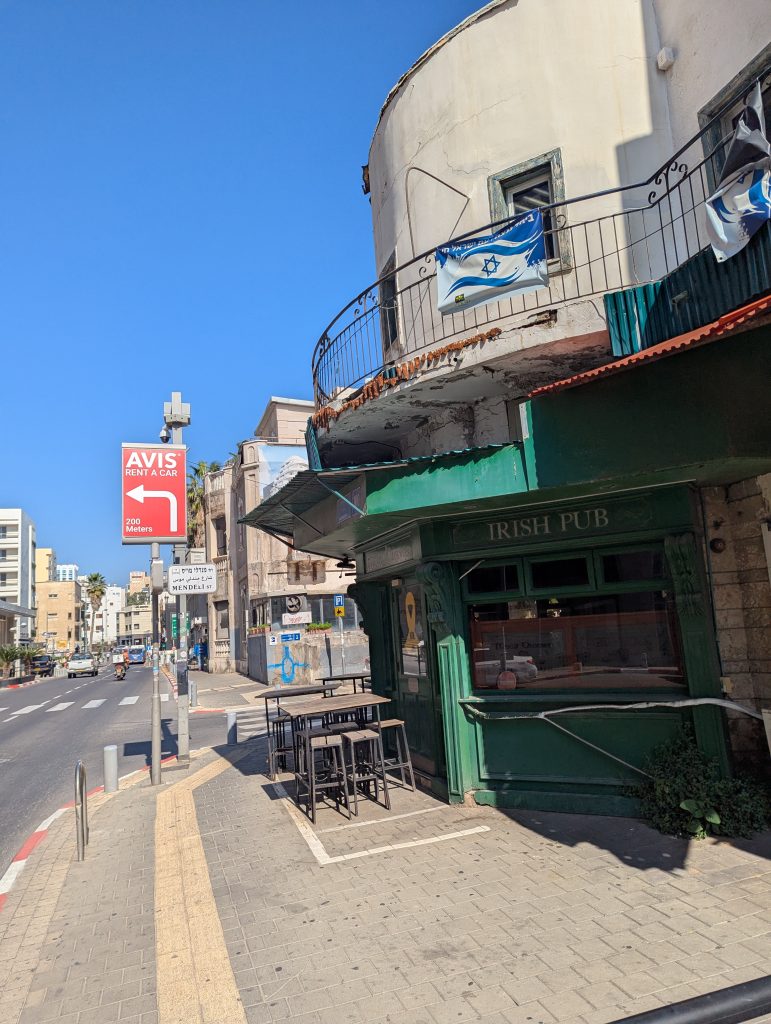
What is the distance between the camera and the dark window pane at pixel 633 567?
22.9ft

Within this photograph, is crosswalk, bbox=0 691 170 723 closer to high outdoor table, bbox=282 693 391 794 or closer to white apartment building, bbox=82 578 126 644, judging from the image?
high outdoor table, bbox=282 693 391 794

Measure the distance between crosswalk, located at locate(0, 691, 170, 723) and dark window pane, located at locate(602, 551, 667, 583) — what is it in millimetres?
20774

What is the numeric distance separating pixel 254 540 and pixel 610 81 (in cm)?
2854

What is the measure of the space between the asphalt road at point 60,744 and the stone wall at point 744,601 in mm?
7895

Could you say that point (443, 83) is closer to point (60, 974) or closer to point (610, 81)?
point (610, 81)

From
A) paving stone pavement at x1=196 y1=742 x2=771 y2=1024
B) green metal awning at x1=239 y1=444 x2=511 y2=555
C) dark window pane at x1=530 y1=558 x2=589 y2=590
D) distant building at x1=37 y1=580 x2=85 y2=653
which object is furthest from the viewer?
distant building at x1=37 y1=580 x2=85 y2=653

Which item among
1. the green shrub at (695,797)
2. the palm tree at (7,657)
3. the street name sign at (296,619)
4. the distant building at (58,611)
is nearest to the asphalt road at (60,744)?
the street name sign at (296,619)

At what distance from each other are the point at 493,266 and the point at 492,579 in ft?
11.7

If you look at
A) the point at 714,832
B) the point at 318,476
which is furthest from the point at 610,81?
the point at 714,832

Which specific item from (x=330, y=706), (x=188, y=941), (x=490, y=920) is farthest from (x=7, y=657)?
(x=490, y=920)

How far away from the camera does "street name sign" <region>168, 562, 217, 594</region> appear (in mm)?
11375

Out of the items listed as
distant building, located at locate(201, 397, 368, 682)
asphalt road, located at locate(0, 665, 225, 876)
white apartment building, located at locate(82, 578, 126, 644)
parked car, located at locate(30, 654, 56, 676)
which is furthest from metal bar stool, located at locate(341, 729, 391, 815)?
white apartment building, located at locate(82, 578, 126, 644)

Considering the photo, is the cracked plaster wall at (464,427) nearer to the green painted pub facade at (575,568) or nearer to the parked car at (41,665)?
the green painted pub facade at (575,568)

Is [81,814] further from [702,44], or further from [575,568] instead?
[702,44]
